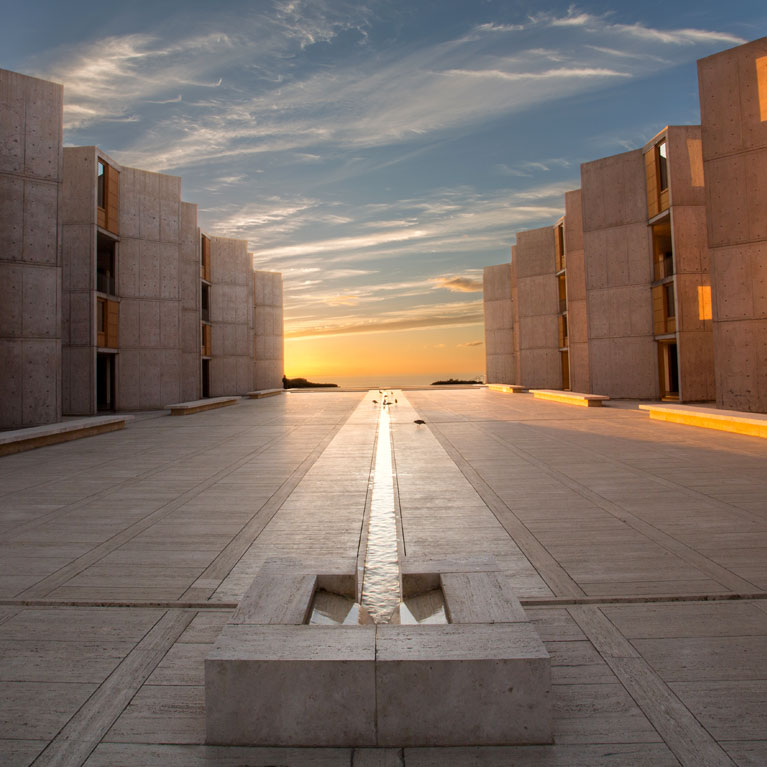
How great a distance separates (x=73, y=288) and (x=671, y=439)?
1991 cm

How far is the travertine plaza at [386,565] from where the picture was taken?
232cm

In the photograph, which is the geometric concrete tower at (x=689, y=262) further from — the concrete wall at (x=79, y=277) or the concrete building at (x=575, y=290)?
the concrete wall at (x=79, y=277)

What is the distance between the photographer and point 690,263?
2111cm

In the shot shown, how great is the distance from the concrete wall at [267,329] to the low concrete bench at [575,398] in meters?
21.5

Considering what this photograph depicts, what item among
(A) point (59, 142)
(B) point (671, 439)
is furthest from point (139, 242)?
(B) point (671, 439)

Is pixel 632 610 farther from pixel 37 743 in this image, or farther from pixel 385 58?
pixel 385 58

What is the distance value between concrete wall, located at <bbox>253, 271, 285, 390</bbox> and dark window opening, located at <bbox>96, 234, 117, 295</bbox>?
16.1 m

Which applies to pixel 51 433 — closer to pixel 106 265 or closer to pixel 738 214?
pixel 106 265

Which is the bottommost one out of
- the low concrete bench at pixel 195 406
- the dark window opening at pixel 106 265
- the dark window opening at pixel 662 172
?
the low concrete bench at pixel 195 406

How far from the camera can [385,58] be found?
19266 millimetres

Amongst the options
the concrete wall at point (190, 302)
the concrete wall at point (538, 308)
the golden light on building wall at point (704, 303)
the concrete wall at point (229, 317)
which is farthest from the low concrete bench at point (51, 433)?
the concrete wall at point (538, 308)

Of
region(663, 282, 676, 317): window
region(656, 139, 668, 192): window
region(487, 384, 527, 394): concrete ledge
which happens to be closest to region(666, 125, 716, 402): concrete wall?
region(656, 139, 668, 192): window

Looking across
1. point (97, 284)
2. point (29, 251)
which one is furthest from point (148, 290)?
point (29, 251)

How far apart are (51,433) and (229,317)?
74.4 feet
